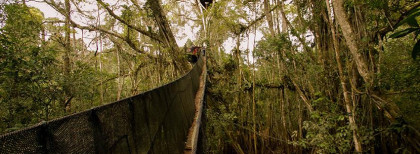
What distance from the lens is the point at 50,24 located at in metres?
6.10

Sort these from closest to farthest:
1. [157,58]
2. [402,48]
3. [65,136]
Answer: [65,136], [402,48], [157,58]

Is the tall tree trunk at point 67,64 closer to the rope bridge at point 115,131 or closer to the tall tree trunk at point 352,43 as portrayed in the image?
the rope bridge at point 115,131

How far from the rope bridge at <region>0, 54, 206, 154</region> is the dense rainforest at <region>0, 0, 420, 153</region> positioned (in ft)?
2.80

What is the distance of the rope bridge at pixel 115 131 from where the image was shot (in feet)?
2.96

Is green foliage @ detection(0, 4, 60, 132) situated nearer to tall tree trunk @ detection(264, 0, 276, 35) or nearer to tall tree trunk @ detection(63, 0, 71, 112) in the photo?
tall tree trunk @ detection(63, 0, 71, 112)

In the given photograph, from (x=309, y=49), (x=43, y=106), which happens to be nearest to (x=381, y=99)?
(x=309, y=49)

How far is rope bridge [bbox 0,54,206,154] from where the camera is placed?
90cm

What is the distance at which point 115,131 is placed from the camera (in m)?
1.47

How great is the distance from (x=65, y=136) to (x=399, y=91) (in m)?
3.86

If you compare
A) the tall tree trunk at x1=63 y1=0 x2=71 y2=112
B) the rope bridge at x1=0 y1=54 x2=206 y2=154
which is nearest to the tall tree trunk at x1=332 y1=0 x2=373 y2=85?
the rope bridge at x1=0 y1=54 x2=206 y2=154

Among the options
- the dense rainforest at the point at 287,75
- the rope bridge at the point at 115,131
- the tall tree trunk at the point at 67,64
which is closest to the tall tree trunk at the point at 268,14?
the dense rainforest at the point at 287,75

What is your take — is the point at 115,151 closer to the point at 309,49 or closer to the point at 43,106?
the point at 43,106

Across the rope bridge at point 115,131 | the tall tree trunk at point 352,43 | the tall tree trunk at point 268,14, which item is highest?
the tall tree trunk at point 268,14

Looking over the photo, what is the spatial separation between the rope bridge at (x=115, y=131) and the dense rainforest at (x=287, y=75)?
854 mm
